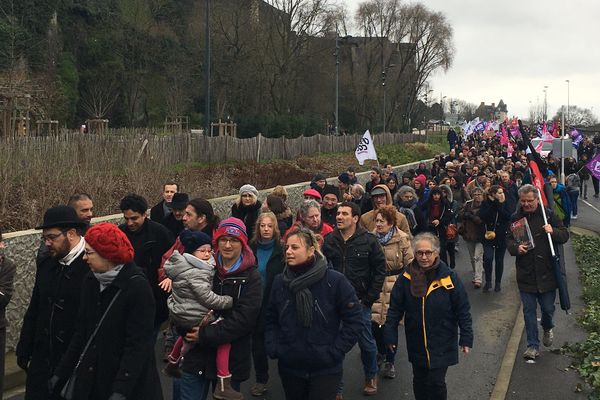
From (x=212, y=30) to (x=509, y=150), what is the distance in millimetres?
27107

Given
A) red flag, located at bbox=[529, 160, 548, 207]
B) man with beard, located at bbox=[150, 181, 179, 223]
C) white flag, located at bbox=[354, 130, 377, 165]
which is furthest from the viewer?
white flag, located at bbox=[354, 130, 377, 165]

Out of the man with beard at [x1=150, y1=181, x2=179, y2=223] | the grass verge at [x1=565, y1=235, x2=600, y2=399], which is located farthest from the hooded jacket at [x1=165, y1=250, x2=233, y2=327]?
the grass verge at [x1=565, y1=235, x2=600, y2=399]

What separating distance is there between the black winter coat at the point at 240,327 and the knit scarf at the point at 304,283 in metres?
0.28

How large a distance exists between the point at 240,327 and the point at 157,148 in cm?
1136

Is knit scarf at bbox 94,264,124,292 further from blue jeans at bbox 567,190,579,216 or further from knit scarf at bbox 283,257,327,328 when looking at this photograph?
blue jeans at bbox 567,190,579,216

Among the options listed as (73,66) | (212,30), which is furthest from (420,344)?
(212,30)

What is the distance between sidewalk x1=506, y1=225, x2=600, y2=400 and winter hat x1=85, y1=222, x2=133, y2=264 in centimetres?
397

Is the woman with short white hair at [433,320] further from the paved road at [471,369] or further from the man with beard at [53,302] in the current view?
the man with beard at [53,302]


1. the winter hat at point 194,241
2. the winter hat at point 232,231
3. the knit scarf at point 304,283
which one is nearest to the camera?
the knit scarf at point 304,283

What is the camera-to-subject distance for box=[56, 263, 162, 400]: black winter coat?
3.61 m

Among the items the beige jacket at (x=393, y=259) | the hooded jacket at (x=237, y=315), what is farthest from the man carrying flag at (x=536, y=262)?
the hooded jacket at (x=237, y=315)

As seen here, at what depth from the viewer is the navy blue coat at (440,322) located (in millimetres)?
4723

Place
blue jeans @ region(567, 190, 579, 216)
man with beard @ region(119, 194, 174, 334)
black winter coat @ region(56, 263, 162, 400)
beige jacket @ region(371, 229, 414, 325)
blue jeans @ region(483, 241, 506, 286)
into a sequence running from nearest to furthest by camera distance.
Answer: black winter coat @ region(56, 263, 162, 400) → man with beard @ region(119, 194, 174, 334) → beige jacket @ region(371, 229, 414, 325) → blue jeans @ region(483, 241, 506, 286) → blue jeans @ region(567, 190, 579, 216)

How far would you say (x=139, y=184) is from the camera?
38.7 feet
